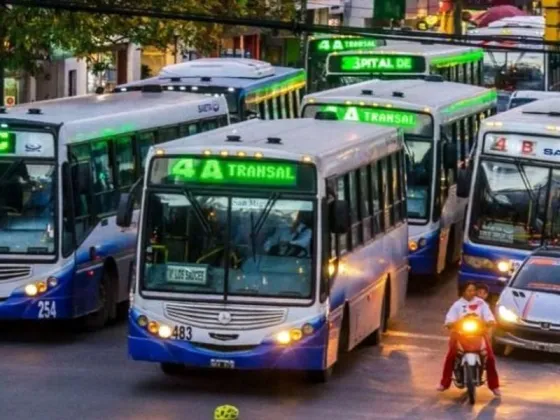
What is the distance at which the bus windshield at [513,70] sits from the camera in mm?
57281

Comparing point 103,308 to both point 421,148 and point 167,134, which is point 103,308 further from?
point 421,148

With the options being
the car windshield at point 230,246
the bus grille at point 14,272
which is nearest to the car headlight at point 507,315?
the car windshield at point 230,246

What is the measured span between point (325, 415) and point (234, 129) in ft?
14.4

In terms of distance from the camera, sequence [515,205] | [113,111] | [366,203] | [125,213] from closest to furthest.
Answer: [125,213] → [366,203] → [113,111] → [515,205]

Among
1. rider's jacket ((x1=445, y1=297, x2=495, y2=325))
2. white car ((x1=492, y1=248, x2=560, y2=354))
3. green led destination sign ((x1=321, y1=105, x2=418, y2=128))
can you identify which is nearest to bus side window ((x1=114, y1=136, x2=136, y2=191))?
green led destination sign ((x1=321, y1=105, x2=418, y2=128))

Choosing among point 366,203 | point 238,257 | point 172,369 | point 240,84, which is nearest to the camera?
point 238,257

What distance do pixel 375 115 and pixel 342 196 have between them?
8123mm

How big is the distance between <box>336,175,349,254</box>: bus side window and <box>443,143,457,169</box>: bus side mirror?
780cm

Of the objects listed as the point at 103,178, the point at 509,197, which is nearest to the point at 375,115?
the point at 509,197

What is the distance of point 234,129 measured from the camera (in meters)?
22.1

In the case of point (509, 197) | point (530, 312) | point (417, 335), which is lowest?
point (417, 335)

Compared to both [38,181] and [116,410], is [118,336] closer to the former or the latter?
[38,181]

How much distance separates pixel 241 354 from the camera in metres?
19.7

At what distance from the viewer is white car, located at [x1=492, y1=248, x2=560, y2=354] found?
77.2ft
